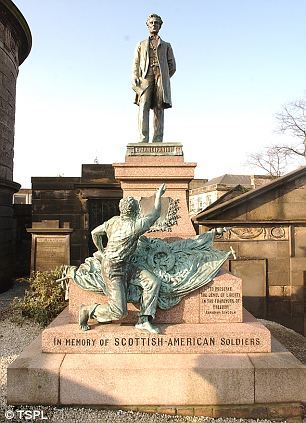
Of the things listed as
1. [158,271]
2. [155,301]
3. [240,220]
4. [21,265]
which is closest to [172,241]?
[158,271]

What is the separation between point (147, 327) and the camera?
4441 millimetres

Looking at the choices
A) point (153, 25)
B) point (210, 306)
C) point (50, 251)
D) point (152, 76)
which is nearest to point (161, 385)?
point (210, 306)

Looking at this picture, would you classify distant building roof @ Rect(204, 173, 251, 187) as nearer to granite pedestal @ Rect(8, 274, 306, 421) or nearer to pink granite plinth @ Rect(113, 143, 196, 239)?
pink granite plinth @ Rect(113, 143, 196, 239)

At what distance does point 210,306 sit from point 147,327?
0.93m

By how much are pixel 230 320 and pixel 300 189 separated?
6.51 m

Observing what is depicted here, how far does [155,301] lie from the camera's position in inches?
178

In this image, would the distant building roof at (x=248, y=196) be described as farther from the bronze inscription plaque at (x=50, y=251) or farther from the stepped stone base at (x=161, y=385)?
the stepped stone base at (x=161, y=385)

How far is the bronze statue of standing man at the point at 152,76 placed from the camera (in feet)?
22.0

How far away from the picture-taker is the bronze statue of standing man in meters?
6.72

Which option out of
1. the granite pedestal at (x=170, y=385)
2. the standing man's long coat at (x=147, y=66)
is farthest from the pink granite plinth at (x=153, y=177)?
the granite pedestal at (x=170, y=385)

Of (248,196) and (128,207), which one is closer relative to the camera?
(128,207)

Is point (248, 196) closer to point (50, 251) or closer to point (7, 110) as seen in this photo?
point (50, 251)

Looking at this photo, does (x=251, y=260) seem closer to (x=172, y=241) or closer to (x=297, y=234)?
(x=297, y=234)

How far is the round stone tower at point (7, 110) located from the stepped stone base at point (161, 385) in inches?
393
